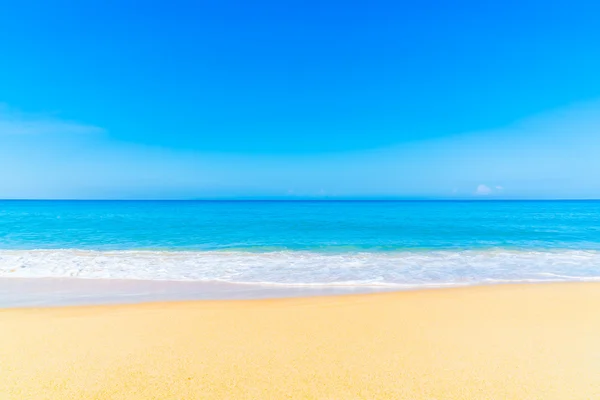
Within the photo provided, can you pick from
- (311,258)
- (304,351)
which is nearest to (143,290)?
(304,351)

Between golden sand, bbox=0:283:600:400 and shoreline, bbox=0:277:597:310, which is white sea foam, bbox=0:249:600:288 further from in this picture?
golden sand, bbox=0:283:600:400

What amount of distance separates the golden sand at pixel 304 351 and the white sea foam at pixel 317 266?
3133mm

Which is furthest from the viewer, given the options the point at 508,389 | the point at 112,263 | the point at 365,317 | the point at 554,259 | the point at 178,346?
Answer: the point at 554,259

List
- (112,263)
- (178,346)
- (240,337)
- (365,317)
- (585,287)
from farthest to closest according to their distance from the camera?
1. (112,263)
2. (585,287)
3. (365,317)
4. (240,337)
5. (178,346)

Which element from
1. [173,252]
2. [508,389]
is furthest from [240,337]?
[173,252]

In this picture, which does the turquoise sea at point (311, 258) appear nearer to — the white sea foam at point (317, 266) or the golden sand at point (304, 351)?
the white sea foam at point (317, 266)

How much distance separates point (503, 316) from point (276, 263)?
27.0 feet

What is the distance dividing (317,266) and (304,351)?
7674mm

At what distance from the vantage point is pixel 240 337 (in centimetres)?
479

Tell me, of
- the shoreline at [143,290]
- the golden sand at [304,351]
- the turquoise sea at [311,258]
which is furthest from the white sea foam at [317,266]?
the golden sand at [304,351]

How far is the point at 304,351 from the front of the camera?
432 cm

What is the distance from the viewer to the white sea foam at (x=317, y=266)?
32.0 ft

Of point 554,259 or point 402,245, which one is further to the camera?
point 402,245

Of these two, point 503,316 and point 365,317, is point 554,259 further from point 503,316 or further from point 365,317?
point 365,317
